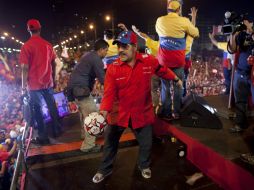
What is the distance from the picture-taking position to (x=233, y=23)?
4.68m

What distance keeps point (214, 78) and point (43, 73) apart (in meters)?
11.4

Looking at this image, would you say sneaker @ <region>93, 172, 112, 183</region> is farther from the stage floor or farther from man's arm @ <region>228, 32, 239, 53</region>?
man's arm @ <region>228, 32, 239, 53</region>

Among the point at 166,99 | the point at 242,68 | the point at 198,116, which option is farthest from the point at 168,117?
the point at 242,68

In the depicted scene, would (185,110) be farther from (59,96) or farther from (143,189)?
(59,96)

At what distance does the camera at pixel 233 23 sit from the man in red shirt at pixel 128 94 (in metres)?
1.78

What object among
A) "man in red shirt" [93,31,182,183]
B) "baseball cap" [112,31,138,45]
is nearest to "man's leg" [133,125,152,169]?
"man in red shirt" [93,31,182,183]

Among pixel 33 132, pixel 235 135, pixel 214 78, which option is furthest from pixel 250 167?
pixel 214 78

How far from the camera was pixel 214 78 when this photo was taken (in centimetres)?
1422

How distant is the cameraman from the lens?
4131 millimetres

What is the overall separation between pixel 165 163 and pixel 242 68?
208 centimetres

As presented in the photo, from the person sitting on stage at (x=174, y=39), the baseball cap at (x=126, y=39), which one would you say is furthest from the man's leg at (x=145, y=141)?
the person sitting on stage at (x=174, y=39)

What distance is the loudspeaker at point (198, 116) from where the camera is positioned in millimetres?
4602

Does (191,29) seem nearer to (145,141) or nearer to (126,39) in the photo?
(126,39)

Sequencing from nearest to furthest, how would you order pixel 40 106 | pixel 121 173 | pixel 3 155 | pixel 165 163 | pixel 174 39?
pixel 121 173 → pixel 165 163 → pixel 174 39 → pixel 40 106 → pixel 3 155
